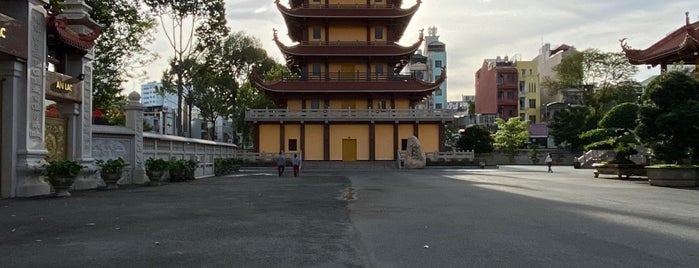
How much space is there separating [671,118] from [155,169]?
57.3 ft

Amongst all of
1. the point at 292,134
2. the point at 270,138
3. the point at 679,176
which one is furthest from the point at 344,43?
the point at 679,176

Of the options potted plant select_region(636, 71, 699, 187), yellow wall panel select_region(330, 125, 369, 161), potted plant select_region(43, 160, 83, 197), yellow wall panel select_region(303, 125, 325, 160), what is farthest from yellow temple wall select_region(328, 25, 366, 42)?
potted plant select_region(43, 160, 83, 197)

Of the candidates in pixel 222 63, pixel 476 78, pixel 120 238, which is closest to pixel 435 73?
pixel 476 78

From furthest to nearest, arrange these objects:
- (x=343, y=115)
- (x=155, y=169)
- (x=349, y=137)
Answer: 1. (x=349, y=137)
2. (x=343, y=115)
3. (x=155, y=169)

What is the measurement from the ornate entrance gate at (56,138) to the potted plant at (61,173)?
6.45ft

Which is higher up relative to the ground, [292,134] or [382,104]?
[382,104]

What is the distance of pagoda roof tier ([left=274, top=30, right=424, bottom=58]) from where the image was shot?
1832 inches

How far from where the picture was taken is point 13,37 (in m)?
12.6

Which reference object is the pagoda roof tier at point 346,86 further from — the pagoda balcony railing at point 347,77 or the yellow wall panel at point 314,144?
the yellow wall panel at point 314,144

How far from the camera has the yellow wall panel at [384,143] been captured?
47.9 meters

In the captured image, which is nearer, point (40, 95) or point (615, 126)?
point (40, 95)

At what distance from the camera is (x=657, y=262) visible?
5703 mm

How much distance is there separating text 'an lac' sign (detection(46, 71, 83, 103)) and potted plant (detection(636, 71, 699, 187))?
61.1 ft

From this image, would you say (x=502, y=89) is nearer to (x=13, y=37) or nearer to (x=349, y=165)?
(x=349, y=165)
